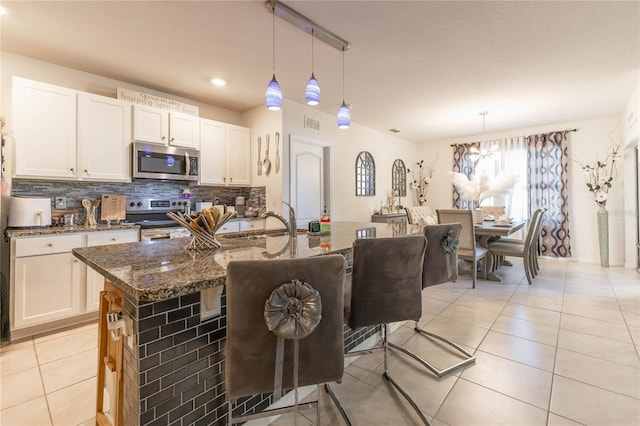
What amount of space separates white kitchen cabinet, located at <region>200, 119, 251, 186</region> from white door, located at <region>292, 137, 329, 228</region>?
2.48 ft

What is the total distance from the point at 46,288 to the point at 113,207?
1041 mm

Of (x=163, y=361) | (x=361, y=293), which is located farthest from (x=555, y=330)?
(x=163, y=361)

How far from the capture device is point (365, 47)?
2740mm

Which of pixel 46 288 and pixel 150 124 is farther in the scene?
pixel 150 124

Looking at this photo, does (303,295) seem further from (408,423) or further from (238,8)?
(238,8)

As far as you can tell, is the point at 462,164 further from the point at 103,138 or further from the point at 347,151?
the point at 103,138

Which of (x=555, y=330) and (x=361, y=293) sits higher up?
(x=361, y=293)

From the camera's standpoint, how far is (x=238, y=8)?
2.17 metres

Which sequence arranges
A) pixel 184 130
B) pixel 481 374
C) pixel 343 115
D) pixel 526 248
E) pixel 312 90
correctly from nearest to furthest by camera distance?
pixel 481 374 < pixel 312 90 < pixel 343 115 < pixel 184 130 < pixel 526 248

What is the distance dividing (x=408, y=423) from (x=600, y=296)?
11.3 feet

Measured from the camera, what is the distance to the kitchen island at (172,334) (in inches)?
40.4

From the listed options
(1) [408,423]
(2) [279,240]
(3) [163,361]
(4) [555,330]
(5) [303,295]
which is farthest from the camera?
(4) [555,330]

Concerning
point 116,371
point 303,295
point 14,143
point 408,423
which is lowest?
point 408,423

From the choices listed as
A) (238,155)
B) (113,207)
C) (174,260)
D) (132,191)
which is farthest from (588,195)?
(113,207)
